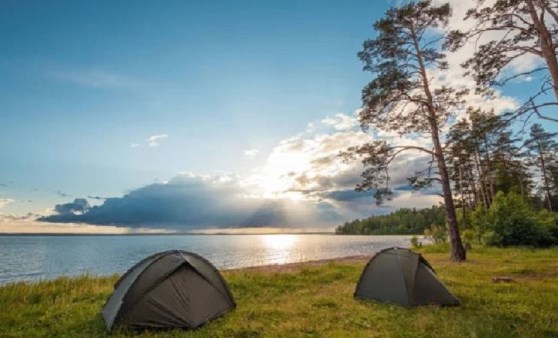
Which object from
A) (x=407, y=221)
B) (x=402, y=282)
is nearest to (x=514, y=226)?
(x=402, y=282)

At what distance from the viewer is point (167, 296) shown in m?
8.84

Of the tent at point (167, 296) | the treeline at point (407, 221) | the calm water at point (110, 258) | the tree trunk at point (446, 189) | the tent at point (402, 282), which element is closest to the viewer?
the tent at point (167, 296)

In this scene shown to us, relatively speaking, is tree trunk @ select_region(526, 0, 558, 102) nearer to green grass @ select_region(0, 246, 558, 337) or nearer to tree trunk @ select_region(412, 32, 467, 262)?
green grass @ select_region(0, 246, 558, 337)

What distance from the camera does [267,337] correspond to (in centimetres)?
759

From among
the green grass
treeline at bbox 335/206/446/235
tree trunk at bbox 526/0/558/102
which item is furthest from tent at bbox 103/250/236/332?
treeline at bbox 335/206/446/235

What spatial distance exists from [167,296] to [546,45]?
553 inches

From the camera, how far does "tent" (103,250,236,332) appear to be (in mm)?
8492

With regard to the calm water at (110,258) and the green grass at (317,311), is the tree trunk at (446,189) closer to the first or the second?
the green grass at (317,311)

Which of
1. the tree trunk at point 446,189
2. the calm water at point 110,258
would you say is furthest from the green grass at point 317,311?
the calm water at point 110,258

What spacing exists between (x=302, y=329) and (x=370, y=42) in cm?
1864

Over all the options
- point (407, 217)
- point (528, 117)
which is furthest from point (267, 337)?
point (407, 217)

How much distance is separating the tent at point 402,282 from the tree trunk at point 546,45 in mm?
7003

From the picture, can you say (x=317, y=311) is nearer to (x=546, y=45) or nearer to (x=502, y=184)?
(x=546, y=45)

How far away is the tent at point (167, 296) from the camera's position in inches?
334
